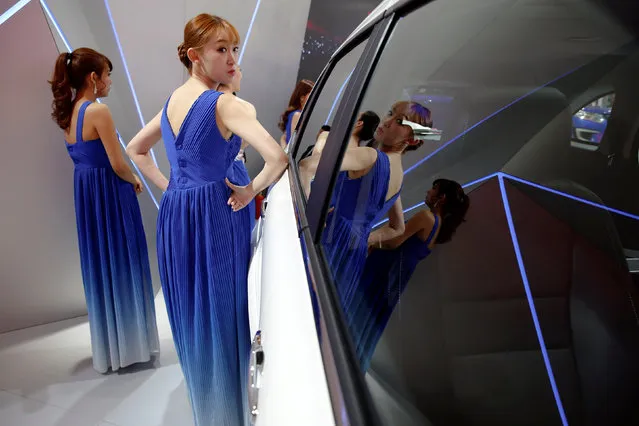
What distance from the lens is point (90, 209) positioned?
220 cm

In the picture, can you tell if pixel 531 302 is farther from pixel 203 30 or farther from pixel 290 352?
pixel 203 30

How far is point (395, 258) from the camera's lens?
0.53m

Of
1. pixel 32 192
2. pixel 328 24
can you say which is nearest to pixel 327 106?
pixel 32 192

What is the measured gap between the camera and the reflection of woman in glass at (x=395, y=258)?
44 centimetres

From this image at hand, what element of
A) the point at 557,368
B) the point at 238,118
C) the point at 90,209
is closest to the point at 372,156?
the point at 557,368

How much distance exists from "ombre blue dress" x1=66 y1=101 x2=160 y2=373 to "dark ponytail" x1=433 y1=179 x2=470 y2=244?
208 cm

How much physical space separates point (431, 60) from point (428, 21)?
0.33ft

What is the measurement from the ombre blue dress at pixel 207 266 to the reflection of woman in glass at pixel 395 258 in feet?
3.09

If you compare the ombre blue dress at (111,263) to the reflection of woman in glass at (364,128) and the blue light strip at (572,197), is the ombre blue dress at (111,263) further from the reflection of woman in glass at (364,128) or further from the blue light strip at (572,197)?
the blue light strip at (572,197)

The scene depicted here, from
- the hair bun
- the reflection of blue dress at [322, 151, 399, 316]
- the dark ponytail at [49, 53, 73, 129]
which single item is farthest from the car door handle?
the dark ponytail at [49, 53, 73, 129]

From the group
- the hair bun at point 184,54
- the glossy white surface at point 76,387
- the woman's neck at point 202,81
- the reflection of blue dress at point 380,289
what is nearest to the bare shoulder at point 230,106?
the woman's neck at point 202,81

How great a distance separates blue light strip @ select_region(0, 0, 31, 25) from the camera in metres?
2.22

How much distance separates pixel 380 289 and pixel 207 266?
102cm

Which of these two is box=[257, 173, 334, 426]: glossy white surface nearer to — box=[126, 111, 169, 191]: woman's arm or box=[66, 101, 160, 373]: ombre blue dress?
box=[126, 111, 169, 191]: woman's arm
